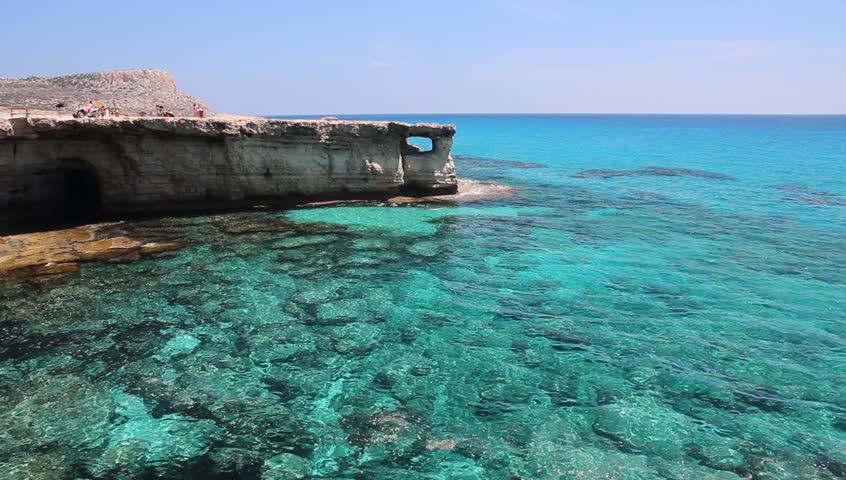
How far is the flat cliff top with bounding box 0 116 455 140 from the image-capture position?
18547 millimetres

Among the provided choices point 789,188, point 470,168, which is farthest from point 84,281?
point 789,188

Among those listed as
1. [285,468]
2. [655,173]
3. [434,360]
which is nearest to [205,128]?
[434,360]

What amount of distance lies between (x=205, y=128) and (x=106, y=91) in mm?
27627

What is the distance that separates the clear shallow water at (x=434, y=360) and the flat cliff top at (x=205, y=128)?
13.7ft

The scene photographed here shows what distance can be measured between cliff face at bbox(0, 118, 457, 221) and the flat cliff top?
0.04 metres

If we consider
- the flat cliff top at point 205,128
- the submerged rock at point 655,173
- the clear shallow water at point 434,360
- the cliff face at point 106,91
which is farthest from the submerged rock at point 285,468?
the submerged rock at point 655,173

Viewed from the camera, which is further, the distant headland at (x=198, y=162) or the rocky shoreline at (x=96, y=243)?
the distant headland at (x=198, y=162)

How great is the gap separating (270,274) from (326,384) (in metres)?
6.54

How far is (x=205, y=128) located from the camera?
21.1m

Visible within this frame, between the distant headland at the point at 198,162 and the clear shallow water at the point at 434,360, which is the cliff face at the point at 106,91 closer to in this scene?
the distant headland at the point at 198,162

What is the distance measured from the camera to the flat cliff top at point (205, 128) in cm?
1855

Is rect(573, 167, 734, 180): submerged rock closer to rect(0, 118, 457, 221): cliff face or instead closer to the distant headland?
the distant headland

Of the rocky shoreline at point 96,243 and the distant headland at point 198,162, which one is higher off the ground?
the distant headland at point 198,162

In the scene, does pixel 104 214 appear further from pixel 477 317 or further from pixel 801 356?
pixel 801 356
